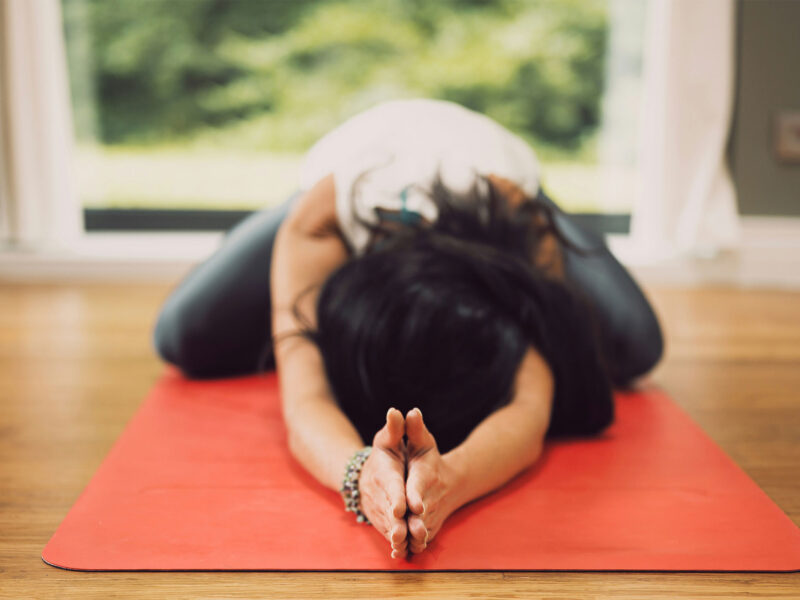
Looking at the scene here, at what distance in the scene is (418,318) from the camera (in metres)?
1.25

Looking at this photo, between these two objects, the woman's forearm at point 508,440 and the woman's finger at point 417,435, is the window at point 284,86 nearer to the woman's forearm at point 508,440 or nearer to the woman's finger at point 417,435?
the woman's forearm at point 508,440

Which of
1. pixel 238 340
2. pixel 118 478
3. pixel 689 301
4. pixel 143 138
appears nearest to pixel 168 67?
pixel 143 138

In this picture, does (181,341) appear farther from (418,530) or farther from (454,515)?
(418,530)

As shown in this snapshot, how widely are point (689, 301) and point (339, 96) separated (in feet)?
6.02

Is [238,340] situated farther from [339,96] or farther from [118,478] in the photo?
[339,96]

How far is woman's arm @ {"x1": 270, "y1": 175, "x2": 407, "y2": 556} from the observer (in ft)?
3.34

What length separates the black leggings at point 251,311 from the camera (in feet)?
5.86

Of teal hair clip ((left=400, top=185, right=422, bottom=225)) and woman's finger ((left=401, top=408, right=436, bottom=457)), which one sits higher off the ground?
teal hair clip ((left=400, top=185, right=422, bottom=225))

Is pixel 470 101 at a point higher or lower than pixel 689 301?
higher

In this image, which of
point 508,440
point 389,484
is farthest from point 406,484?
point 508,440

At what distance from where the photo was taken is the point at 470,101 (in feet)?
12.8

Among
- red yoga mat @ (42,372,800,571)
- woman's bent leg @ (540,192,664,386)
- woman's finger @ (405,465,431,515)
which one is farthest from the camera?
woman's bent leg @ (540,192,664,386)

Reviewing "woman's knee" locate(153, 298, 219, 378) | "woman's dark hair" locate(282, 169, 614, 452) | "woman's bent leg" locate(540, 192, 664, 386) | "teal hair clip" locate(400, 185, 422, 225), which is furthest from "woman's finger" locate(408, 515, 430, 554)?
"woman's knee" locate(153, 298, 219, 378)

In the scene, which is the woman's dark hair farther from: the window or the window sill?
the window
